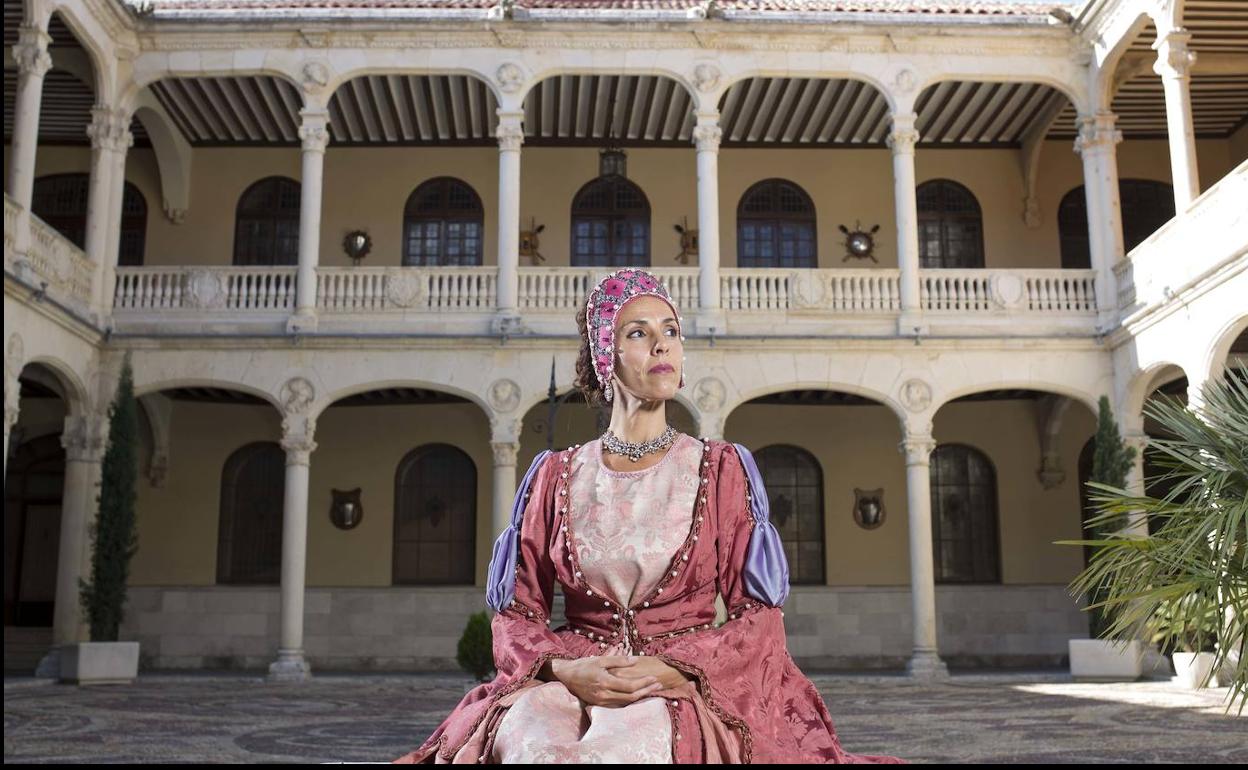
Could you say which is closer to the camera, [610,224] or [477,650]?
[477,650]

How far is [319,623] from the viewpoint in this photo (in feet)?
59.4

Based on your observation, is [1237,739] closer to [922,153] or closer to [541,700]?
[541,700]

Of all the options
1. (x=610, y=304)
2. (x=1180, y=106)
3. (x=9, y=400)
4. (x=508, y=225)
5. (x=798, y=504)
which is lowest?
(x=610, y=304)

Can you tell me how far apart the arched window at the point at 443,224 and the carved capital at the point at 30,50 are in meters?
6.24

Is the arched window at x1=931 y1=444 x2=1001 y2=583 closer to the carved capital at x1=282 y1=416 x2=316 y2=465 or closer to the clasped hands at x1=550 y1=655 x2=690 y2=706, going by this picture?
the carved capital at x1=282 y1=416 x2=316 y2=465

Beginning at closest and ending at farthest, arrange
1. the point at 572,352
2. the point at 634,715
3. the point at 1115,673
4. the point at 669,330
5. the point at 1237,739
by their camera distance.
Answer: the point at 634,715, the point at 669,330, the point at 1237,739, the point at 1115,673, the point at 572,352

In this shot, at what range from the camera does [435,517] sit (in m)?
18.6

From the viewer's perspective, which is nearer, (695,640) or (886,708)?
(695,640)

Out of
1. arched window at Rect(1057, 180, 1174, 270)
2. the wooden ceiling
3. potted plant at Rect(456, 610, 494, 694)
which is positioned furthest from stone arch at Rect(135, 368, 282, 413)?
arched window at Rect(1057, 180, 1174, 270)

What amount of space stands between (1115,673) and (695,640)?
41.8 ft

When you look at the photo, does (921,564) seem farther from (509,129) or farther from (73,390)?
(73,390)

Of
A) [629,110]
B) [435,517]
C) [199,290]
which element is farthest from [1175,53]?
[199,290]

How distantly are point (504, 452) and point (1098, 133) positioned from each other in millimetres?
8892

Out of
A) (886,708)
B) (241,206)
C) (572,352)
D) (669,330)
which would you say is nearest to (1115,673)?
(886,708)
